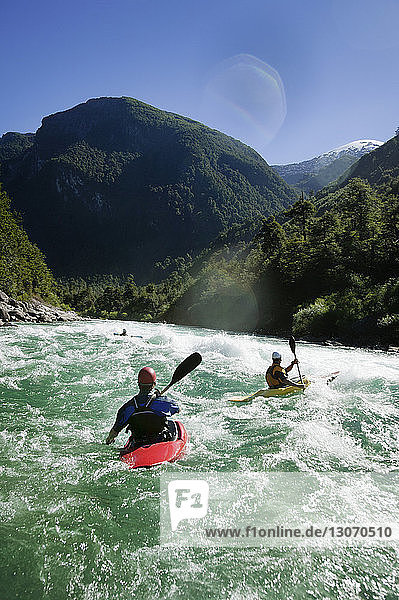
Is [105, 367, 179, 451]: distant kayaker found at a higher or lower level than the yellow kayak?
higher

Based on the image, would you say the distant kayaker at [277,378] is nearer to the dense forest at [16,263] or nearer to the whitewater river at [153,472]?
the whitewater river at [153,472]

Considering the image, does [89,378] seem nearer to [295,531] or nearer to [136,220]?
[295,531]

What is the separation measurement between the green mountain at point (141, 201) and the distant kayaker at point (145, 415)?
452ft

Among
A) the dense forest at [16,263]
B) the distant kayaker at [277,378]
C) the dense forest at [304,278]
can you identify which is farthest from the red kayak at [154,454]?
the dense forest at [16,263]

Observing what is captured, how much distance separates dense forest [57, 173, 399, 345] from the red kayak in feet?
52.2

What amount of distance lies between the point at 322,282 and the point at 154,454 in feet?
93.0

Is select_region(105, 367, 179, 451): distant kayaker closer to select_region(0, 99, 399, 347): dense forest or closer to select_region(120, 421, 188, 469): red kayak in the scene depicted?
select_region(120, 421, 188, 469): red kayak

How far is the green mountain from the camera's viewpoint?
15538cm

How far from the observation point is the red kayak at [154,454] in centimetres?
397

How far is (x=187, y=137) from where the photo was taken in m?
189

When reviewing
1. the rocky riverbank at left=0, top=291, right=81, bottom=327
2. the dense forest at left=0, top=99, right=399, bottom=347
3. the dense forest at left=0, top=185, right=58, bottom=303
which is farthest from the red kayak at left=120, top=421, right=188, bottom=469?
the dense forest at left=0, top=185, right=58, bottom=303

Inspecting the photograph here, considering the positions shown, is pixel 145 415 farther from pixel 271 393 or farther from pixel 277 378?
pixel 277 378

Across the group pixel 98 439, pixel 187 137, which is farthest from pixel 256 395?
pixel 187 137

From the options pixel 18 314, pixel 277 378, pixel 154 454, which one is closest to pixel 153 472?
pixel 154 454
